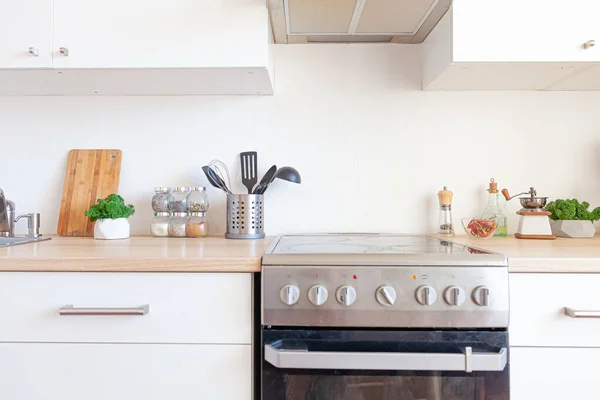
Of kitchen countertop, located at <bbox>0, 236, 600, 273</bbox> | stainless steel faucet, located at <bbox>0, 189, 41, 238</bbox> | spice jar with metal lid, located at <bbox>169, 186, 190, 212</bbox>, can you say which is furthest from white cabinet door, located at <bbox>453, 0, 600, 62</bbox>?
stainless steel faucet, located at <bbox>0, 189, 41, 238</bbox>

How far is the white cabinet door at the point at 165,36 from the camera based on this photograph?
128cm

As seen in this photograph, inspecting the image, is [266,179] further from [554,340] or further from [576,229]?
[576,229]

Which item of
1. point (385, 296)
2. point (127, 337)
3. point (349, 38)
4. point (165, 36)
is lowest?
point (127, 337)

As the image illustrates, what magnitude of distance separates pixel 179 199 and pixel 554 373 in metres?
1.21

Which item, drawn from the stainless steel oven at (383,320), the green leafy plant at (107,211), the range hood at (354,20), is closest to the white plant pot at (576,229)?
the stainless steel oven at (383,320)

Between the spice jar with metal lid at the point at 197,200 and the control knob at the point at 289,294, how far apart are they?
2.15 ft

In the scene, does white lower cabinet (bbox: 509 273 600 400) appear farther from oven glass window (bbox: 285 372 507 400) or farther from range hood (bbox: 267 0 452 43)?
range hood (bbox: 267 0 452 43)

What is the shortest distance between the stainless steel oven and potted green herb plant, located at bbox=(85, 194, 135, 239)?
696mm

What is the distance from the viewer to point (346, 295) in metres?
0.95

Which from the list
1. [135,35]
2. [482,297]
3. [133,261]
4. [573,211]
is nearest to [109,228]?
[133,261]

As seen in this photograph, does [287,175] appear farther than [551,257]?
Yes

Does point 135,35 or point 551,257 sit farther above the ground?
point 135,35

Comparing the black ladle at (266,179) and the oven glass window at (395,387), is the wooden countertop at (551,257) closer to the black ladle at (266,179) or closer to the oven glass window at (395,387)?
the oven glass window at (395,387)

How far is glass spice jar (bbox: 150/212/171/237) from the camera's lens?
1.50m
